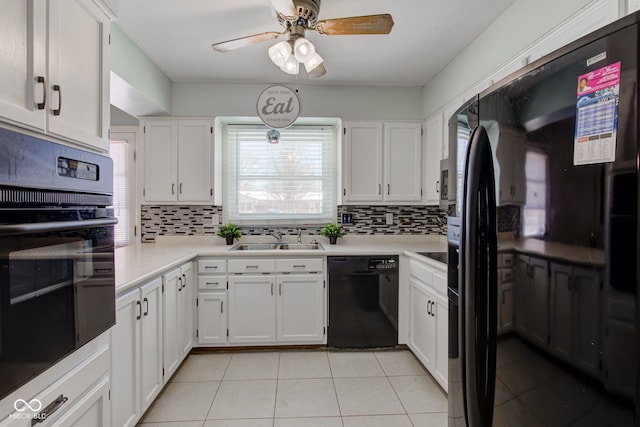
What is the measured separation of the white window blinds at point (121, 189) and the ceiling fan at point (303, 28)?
6.08ft

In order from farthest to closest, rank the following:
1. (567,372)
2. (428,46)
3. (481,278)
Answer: (428,46) → (481,278) → (567,372)

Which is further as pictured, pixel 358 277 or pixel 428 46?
pixel 358 277

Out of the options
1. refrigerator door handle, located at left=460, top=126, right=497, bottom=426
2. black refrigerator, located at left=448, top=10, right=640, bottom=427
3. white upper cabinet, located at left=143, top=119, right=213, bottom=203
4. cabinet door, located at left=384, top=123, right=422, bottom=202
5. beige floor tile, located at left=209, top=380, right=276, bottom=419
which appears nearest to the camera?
black refrigerator, located at left=448, top=10, right=640, bottom=427

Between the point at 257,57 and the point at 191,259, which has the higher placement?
the point at 257,57

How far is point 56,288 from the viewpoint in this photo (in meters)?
0.91

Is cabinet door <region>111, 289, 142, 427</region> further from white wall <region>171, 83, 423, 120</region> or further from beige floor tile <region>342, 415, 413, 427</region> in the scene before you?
white wall <region>171, 83, 423, 120</region>

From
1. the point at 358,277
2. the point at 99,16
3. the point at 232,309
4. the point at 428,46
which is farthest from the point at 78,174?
the point at 428,46

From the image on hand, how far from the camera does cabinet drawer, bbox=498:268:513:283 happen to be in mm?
749

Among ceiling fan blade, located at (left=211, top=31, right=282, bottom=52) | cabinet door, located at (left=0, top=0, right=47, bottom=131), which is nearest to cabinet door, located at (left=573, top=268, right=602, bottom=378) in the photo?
cabinet door, located at (left=0, top=0, right=47, bottom=131)

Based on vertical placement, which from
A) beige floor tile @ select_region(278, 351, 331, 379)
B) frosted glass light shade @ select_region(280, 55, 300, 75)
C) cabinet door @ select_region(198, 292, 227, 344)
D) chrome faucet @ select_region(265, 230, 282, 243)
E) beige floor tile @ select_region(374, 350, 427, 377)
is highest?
frosted glass light shade @ select_region(280, 55, 300, 75)

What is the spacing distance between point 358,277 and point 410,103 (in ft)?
6.18

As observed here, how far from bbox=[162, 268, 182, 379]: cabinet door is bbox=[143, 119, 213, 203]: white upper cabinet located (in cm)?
101

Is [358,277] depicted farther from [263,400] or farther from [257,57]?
[257,57]

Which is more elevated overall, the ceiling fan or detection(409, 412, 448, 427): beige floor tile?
the ceiling fan
